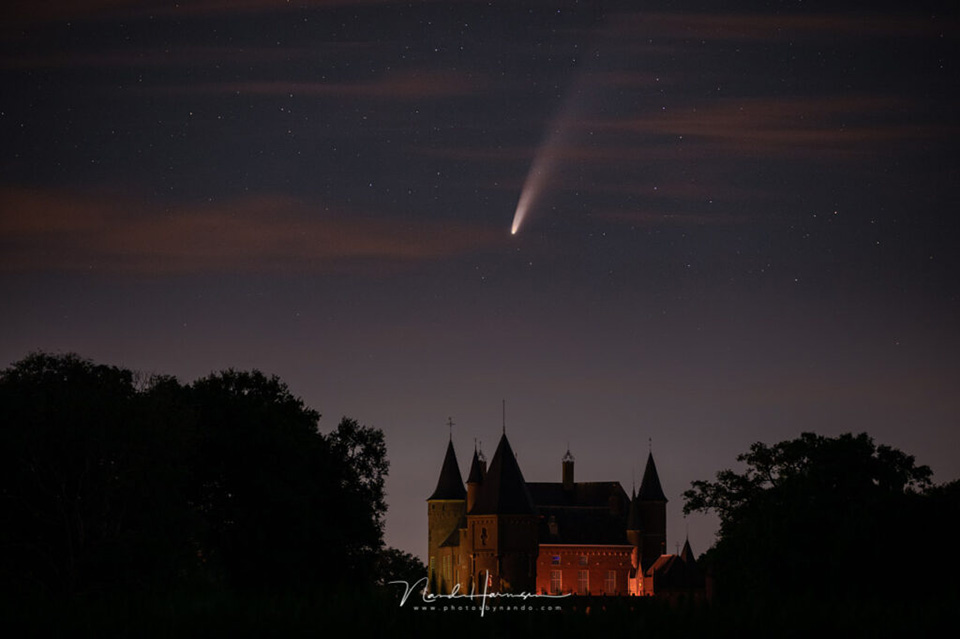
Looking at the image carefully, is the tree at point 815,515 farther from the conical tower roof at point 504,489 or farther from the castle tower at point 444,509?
the castle tower at point 444,509

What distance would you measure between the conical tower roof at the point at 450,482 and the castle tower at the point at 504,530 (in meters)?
27.0

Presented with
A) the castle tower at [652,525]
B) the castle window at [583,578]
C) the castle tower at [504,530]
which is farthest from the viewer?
the castle tower at [652,525]

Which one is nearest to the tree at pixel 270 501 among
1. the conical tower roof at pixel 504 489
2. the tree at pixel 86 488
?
the tree at pixel 86 488

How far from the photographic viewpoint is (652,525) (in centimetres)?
17362

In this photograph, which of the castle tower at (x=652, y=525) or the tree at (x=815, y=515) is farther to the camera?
the castle tower at (x=652, y=525)

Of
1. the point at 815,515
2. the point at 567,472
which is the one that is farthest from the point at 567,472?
the point at 815,515

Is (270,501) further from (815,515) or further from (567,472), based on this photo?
(567,472)

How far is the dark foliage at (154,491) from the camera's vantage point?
200ft

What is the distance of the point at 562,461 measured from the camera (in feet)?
621

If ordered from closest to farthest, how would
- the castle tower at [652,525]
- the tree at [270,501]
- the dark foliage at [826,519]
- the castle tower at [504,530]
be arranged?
the dark foliage at [826,519], the tree at [270,501], the castle tower at [504,530], the castle tower at [652,525]

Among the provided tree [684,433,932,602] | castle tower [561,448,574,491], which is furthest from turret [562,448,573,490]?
tree [684,433,932,602]

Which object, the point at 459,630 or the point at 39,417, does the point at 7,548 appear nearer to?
the point at 39,417

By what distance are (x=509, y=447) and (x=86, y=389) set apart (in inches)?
3543

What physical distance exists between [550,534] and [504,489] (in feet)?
89.0
